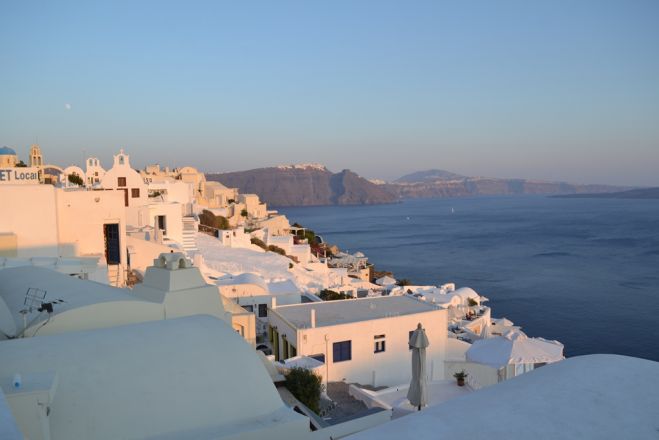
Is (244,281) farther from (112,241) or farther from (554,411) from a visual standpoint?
(554,411)

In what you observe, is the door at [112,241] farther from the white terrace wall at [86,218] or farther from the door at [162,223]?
the door at [162,223]

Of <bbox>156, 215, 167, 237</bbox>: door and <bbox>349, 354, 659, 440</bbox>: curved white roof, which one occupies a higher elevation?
<bbox>349, 354, 659, 440</bbox>: curved white roof

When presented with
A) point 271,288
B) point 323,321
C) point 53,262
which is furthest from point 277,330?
point 53,262

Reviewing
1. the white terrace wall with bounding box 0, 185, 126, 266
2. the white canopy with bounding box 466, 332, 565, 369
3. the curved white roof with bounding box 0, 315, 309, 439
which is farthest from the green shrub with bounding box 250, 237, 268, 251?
the curved white roof with bounding box 0, 315, 309, 439

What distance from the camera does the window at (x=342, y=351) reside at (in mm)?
14427

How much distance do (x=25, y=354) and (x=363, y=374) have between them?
11.2m

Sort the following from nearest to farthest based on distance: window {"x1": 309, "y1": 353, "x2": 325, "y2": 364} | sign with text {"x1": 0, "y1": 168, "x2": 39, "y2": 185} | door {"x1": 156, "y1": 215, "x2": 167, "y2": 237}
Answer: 1. sign with text {"x1": 0, "y1": 168, "x2": 39, "y2": 185}
2. window {"x1": 309, "y1": 353, "x2": 325, "y2": 364}
3. door {"x1": 156, "y1": 215, "x2": 167, "y2": 237}

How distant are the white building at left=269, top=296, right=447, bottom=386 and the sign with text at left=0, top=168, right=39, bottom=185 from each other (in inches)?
318

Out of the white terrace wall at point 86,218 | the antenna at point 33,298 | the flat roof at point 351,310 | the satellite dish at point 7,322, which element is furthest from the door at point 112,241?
the satellite dish at point 7,322

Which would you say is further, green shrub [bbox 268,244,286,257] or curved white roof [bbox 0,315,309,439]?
green shrub [bbox 268,244,286,257]

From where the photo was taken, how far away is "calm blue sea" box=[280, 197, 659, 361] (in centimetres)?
3128

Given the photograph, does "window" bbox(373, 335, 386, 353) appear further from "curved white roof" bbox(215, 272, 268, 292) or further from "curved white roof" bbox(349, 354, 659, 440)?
"curved white roof" bbox(349, 354, 659, 440)

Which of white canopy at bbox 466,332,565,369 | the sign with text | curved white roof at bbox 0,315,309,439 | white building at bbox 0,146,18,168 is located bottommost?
white canopy at bbox 466,332,565,369

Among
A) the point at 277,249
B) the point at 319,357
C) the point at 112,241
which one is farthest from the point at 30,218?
the point at 277,249
